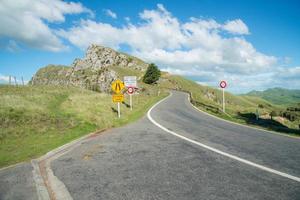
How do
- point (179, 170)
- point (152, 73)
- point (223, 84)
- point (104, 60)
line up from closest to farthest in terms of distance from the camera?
1. point (179, 170)
2. point (223, 84)
3. point (152, 73)
4. point (104, 60)

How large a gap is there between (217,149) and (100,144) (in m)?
4.11

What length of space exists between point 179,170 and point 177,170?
0.04 meters

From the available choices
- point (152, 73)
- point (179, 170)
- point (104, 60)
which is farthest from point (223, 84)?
point (104, 60)

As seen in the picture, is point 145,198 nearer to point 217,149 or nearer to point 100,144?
point 217,149

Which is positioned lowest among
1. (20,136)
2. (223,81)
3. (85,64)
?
(20,136)

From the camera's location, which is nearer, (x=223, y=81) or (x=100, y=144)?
(x=100, y=144)

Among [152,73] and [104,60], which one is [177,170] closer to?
[152,73]

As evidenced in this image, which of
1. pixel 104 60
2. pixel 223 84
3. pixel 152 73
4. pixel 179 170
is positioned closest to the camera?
pixel 179 170

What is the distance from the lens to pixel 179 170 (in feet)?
18.3

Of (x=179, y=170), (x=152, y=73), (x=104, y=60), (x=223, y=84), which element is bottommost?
(x=179, y=170)

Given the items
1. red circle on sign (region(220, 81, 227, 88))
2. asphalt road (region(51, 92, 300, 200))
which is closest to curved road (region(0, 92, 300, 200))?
asphalt road (region(51, 92, 300, 200))

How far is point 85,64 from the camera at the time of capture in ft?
629

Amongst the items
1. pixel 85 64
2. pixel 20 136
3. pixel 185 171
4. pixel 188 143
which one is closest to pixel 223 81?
pixel 188 143

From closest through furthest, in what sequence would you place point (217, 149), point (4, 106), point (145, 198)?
point (145, 198), point (217, 149), point (4, 106)
